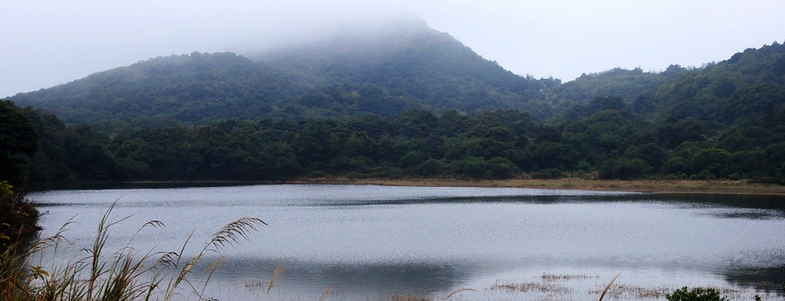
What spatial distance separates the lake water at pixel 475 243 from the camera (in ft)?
55.5

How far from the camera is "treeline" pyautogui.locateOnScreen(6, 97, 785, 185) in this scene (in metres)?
59.8

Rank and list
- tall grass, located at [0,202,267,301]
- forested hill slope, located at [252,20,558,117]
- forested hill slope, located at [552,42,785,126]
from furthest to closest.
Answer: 1. forested hill slope, located at [252,20,558,117]
2. forested hill slope, located at [552,42,785,126]
3. tall grass, located at [0,202,267,301]

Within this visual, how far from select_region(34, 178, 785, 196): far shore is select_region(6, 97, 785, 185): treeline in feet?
3.59

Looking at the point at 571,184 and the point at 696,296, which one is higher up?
the point at 696,296

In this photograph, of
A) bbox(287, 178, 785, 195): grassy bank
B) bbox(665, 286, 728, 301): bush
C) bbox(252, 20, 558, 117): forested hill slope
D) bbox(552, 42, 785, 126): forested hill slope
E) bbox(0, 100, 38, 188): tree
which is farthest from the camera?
bbox(252, 20, 558, 117): forested hill slope

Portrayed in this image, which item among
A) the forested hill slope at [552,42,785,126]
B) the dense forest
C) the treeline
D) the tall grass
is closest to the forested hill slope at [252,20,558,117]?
the dense forest

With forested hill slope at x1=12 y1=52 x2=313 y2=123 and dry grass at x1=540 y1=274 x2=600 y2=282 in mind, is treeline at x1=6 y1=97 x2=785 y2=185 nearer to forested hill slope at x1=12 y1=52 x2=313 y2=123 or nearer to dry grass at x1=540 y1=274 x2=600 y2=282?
forested hill slope at x1=12 y1=52 x2=313 y2=123

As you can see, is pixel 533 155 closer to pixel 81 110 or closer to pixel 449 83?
pixel 81 110

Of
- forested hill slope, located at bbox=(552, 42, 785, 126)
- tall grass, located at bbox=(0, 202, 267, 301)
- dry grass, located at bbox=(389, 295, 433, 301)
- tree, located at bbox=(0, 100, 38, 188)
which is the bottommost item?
dry grass, located at bbox=(389, 295, 433, 301)

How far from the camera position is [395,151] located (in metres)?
75.6

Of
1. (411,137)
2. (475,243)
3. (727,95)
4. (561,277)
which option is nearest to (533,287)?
(561,277)

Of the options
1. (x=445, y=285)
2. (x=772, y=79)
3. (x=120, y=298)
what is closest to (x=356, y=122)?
(x=772, y=79)

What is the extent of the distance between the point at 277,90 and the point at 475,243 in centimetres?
12784

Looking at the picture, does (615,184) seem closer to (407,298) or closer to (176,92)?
(407,298)
